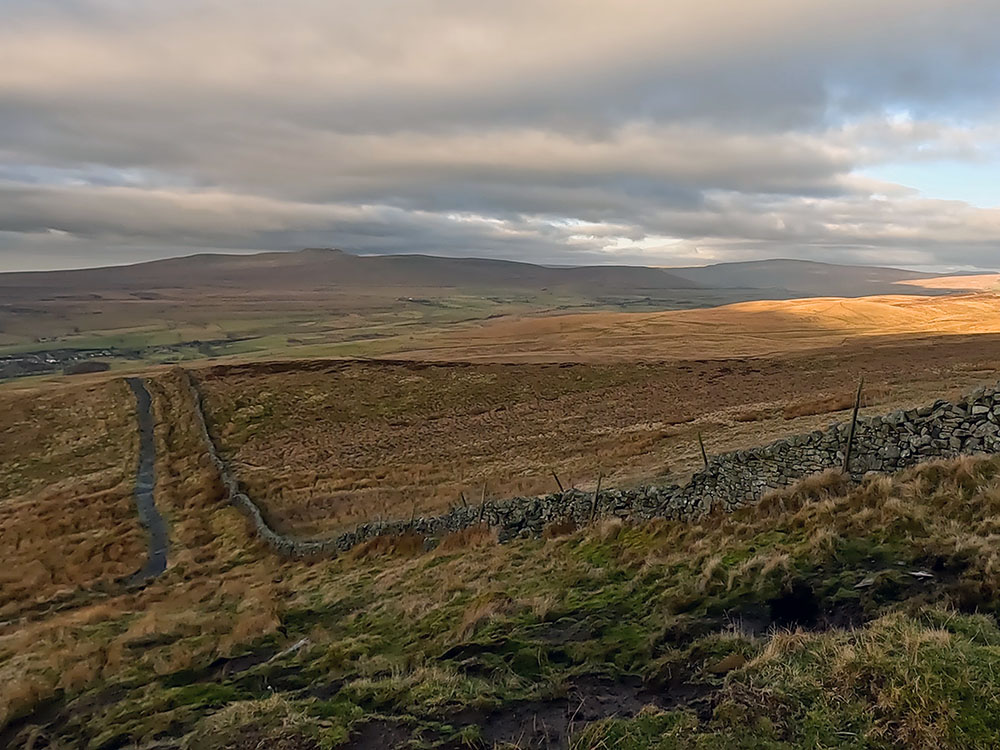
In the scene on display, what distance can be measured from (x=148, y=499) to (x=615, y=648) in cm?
3177

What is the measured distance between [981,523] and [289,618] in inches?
496

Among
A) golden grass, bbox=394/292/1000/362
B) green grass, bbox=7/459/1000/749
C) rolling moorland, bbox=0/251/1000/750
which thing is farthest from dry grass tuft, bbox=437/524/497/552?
golden grass, bbox=394/292/1000/362

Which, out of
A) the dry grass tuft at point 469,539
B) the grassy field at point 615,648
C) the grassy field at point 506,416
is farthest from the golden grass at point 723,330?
the grassy field at point 615,648

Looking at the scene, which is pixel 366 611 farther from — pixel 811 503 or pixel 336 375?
pixel 336 375

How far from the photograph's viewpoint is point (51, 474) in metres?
39.9

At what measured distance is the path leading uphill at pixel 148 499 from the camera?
23328 mm

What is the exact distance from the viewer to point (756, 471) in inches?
628

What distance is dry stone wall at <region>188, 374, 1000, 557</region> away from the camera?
13.3 meters

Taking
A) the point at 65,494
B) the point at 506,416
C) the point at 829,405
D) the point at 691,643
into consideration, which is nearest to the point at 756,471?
the point at 691,643

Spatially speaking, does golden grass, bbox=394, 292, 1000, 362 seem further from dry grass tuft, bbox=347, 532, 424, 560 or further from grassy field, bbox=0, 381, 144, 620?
dry grass tuft, bbox=347, 532, 424, 560

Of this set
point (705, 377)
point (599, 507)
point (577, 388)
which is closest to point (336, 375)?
point (577, 388)

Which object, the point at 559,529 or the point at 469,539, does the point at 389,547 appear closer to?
the point at 469,539

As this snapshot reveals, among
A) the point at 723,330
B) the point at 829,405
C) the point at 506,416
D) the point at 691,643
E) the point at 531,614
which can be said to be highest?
the point at 723,330

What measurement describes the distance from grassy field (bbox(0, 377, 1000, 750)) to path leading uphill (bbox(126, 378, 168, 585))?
24.6 feet
